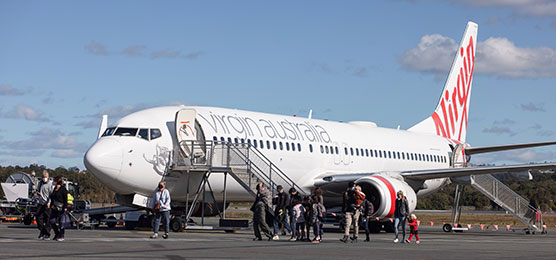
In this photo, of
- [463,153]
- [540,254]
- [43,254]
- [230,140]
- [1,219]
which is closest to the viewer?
[43,254]

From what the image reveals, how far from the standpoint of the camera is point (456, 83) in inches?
1613

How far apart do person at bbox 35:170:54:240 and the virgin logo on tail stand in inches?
978

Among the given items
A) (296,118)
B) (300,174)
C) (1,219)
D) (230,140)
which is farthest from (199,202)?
(1,219)

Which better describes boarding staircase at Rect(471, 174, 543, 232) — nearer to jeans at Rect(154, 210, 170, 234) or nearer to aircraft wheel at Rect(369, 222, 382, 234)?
aircraft wheel at Rect(369, 222, 382, 234)

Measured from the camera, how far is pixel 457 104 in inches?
1625

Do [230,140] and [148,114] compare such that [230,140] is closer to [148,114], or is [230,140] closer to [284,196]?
[148,114]

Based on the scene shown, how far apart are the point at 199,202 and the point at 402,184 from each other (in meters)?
6.87

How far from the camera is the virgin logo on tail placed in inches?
1585

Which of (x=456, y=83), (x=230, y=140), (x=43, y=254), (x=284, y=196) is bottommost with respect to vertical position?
(x=43, y=254)

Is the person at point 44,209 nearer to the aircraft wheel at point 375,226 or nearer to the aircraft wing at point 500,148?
the aircraft wheel at point 375,226

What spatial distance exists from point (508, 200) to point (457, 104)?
981 cm

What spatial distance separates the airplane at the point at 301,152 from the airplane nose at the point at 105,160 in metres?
0.03

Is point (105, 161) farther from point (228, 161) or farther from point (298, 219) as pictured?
point (298, 219)

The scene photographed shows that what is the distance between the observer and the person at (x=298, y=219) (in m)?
20.0
